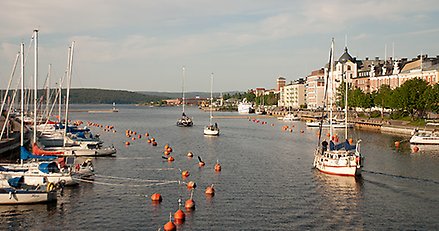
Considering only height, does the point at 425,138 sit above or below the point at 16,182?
above

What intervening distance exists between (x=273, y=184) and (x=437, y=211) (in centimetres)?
1753

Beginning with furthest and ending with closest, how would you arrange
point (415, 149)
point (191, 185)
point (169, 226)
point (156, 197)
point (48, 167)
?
point (415, 149)
point (191, 185)
point (48, 167)
point (156, 197)
point (169, 226)

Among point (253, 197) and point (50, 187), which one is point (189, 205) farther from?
point (50, 187)

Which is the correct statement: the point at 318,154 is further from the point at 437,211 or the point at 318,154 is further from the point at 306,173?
the point at 437,211

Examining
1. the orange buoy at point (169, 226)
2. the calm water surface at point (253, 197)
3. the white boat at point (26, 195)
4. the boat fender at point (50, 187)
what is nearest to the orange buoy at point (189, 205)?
the calm water surface at point (253, 197)

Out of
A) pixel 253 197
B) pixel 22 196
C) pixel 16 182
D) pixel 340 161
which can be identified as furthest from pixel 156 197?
pixel 340 161

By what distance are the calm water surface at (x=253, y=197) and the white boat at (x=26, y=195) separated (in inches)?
27.1

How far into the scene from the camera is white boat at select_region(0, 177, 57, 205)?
46406 mm

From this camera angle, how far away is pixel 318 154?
2697 inches

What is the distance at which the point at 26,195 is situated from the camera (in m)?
46.7

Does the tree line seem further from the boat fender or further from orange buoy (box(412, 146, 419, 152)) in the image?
the boat fender

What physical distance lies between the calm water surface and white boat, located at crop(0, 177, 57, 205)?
69 centimetres

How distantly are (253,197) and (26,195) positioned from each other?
20.0 meters

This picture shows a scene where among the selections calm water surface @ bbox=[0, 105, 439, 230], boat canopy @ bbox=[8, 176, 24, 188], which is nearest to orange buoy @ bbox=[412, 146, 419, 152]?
calm water surface @ bbox=[0, 105, 439, 230]
